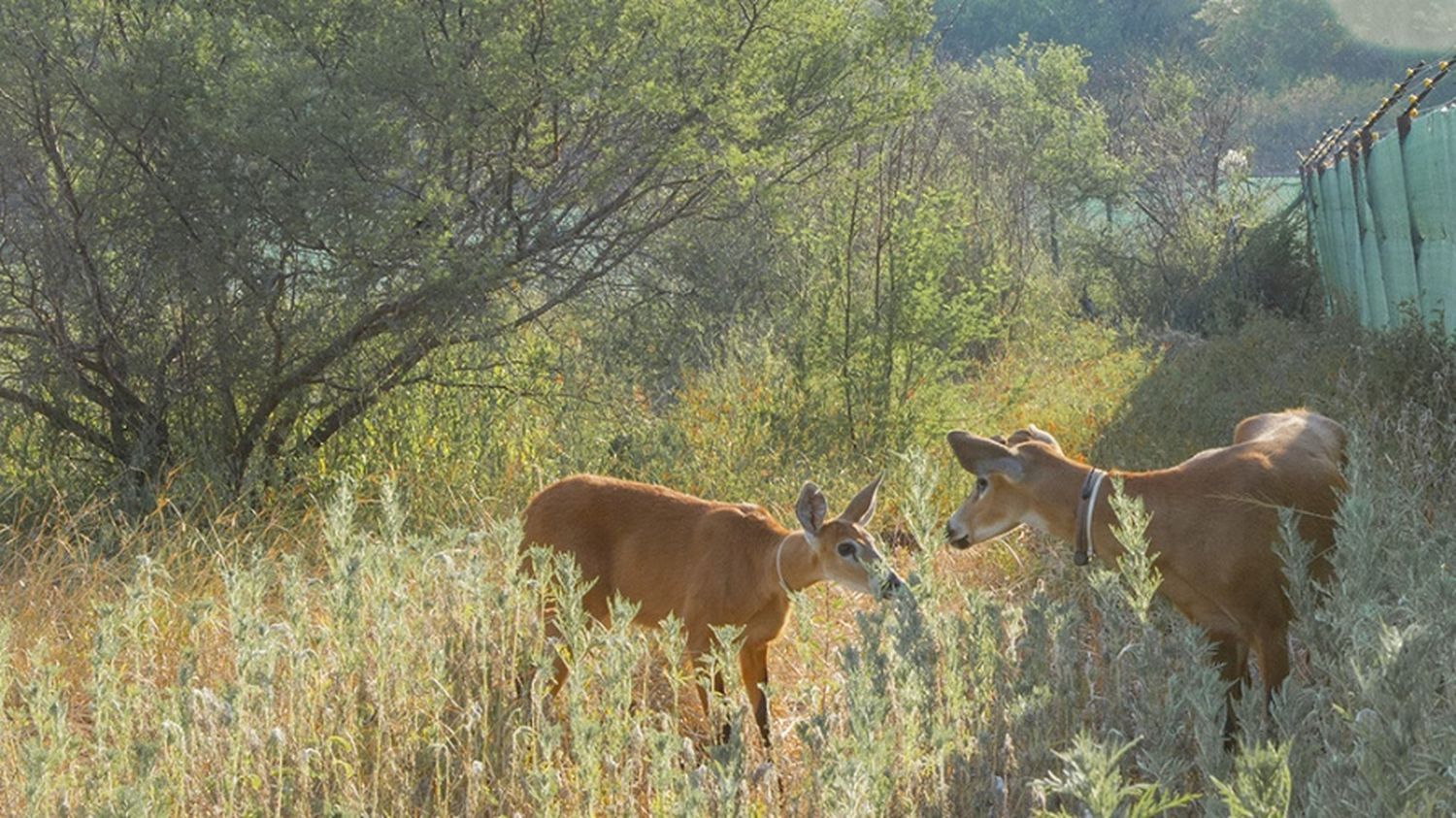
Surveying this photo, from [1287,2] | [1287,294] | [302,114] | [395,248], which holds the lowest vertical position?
[1287,294]

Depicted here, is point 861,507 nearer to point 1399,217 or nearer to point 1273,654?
point 1273,654

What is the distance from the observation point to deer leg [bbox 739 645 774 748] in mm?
5240

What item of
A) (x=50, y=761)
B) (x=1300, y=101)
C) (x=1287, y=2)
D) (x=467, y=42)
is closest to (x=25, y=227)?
(x=467, y=42)

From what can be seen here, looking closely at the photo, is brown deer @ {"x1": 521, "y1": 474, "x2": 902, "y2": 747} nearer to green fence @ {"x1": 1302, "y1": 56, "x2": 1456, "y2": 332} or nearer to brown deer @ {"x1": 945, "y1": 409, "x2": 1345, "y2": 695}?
brown deer @ {"x1": 945, "y1": 409, "x2": 1345, "y2": 695}

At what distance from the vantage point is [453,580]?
15.3 feet

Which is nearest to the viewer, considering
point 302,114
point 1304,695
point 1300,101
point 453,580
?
point 1304,695

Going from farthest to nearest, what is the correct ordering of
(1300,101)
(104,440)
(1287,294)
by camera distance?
(1300,101)
(1287,294)
(104,440)

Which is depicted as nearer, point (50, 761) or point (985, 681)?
point (50, 761)

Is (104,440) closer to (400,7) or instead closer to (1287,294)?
A: (400,7)

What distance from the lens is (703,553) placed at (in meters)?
5.61

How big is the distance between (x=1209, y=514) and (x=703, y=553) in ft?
5.73

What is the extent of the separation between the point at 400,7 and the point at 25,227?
7.80ft

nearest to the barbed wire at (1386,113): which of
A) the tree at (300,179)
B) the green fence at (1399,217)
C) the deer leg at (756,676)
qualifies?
the green fence at (1399,217)

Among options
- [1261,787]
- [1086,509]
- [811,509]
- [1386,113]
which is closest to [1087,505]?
[1086,509]
